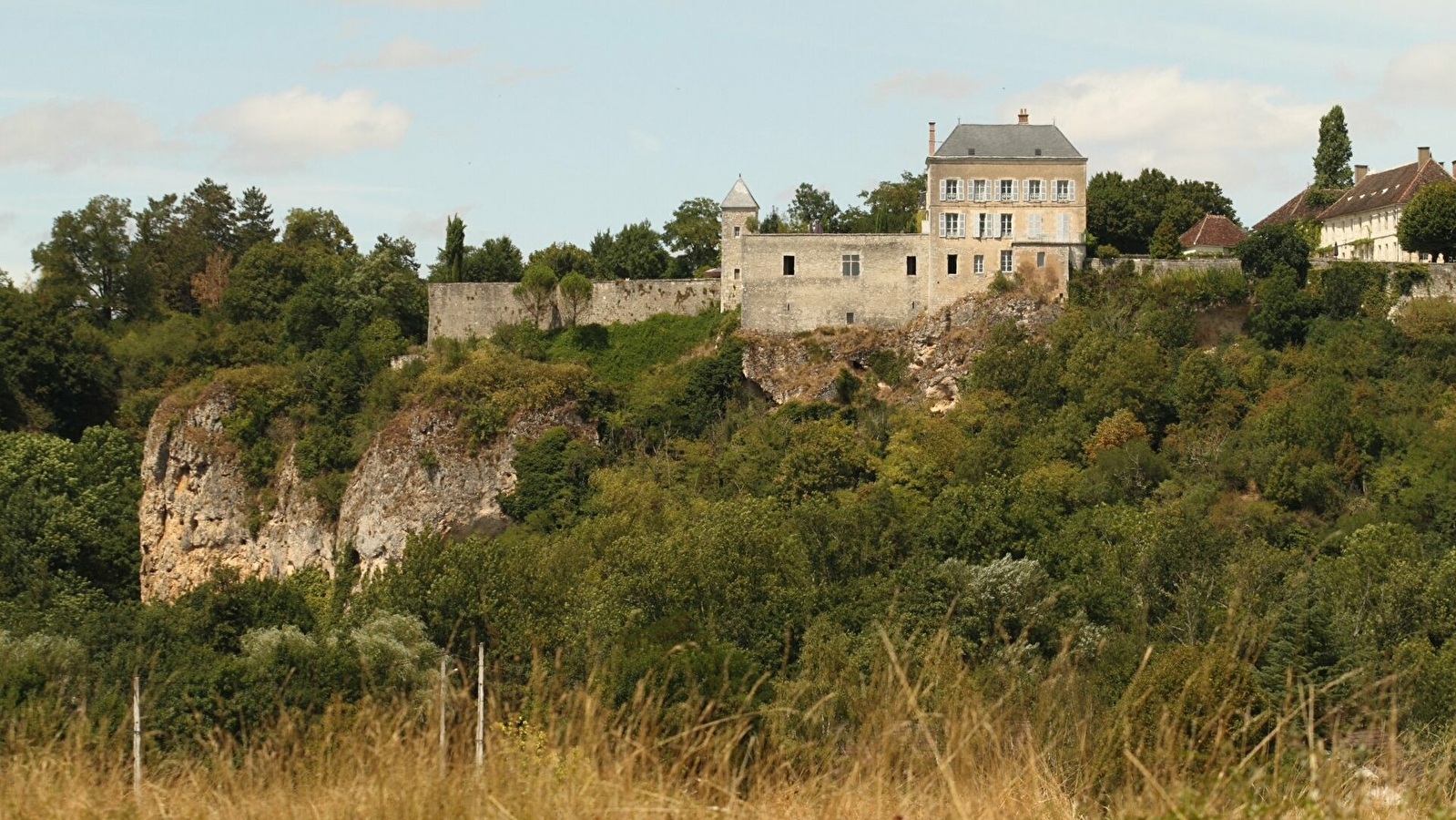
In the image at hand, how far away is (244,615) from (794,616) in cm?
918

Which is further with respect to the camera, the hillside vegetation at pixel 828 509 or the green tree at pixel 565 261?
the green tree at pixel 565 261

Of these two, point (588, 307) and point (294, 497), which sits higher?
point (588, 307)

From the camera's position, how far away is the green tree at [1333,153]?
169 feet

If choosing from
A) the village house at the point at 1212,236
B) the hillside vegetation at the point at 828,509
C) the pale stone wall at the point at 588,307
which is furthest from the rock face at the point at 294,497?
the village house at the point at 1212,236

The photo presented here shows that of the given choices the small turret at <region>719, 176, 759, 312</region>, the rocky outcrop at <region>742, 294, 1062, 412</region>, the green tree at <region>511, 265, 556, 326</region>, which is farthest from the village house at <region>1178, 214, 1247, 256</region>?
the green tree at <region>511, 265, 556, 326</region>

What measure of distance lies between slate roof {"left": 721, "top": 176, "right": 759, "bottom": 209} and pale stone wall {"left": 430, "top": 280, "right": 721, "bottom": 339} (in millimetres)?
1886

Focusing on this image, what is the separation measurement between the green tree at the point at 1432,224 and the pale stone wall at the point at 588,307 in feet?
49.8

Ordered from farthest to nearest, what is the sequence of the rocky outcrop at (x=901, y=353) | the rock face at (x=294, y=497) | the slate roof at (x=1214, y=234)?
the slate roof at (x=1214, y=234) → the rock face at (x=294, y=497) → the rocky outcrop at (x=901, y=353)

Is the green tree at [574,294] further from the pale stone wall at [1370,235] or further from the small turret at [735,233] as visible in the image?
the pale stone wall at [1370,235]

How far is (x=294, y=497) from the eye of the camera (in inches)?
1497

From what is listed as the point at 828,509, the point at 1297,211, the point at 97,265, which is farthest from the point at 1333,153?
the point at 97,265

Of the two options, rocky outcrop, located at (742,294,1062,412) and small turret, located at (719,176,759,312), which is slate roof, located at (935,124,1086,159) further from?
small turret, located at (719,176,759,312)

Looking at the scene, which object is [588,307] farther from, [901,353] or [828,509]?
[828,509]

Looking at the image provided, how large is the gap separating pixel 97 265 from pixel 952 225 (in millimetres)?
25364
